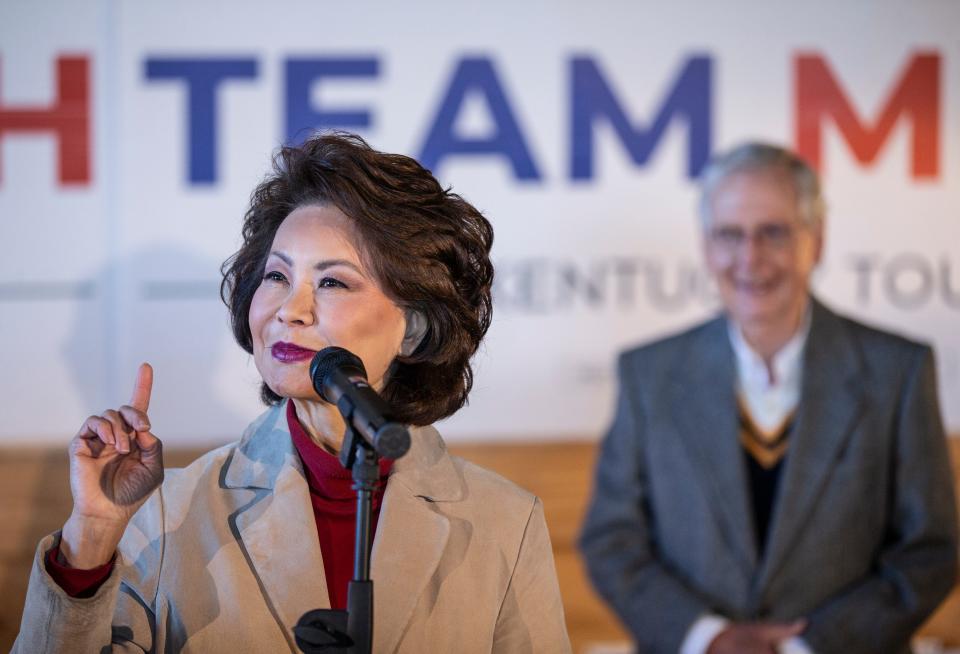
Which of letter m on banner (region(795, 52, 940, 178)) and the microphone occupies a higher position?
letter m on banner (region(795, 52, 940, 178))

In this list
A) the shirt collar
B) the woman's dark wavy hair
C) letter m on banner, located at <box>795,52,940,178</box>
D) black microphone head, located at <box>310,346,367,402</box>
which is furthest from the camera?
letter m on banner, located at <box>795,52,940,178</box>

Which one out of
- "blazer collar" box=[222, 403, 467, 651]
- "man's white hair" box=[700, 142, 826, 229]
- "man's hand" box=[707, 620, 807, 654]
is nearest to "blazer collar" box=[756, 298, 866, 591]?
"man's hand" box=[707, 620, 807, 654]

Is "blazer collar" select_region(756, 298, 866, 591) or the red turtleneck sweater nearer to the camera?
the red turtleneck sweater

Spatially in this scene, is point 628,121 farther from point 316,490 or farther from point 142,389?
point 142,389

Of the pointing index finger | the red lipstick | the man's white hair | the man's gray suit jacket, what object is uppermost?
the man's white hair

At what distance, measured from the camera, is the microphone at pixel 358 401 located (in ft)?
4.35

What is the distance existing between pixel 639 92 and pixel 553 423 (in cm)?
116

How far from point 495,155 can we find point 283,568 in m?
2.19

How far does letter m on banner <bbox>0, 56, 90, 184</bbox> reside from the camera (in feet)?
11.8

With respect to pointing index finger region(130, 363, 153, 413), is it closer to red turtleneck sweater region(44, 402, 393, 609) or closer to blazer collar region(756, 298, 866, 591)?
red turtleneck sweater region(44, 402, 393, 609)

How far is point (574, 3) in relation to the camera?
3.78 meters

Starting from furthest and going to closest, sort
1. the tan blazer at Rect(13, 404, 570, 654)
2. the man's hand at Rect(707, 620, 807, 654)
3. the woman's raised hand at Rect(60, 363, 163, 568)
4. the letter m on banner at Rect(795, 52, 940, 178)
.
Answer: the letter m on banner at Rect(795, 52, 940, 178) → the man's hand at Rect(707, 620, 807, 654) → the tan blazer at Rect(13, 404, 570, 654) → the woman's raised hand at Rect(60, 363, 163, 568)

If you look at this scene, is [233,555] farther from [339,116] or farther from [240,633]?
[339,116]

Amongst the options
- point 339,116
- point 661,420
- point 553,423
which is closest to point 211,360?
Result: point 339,116
